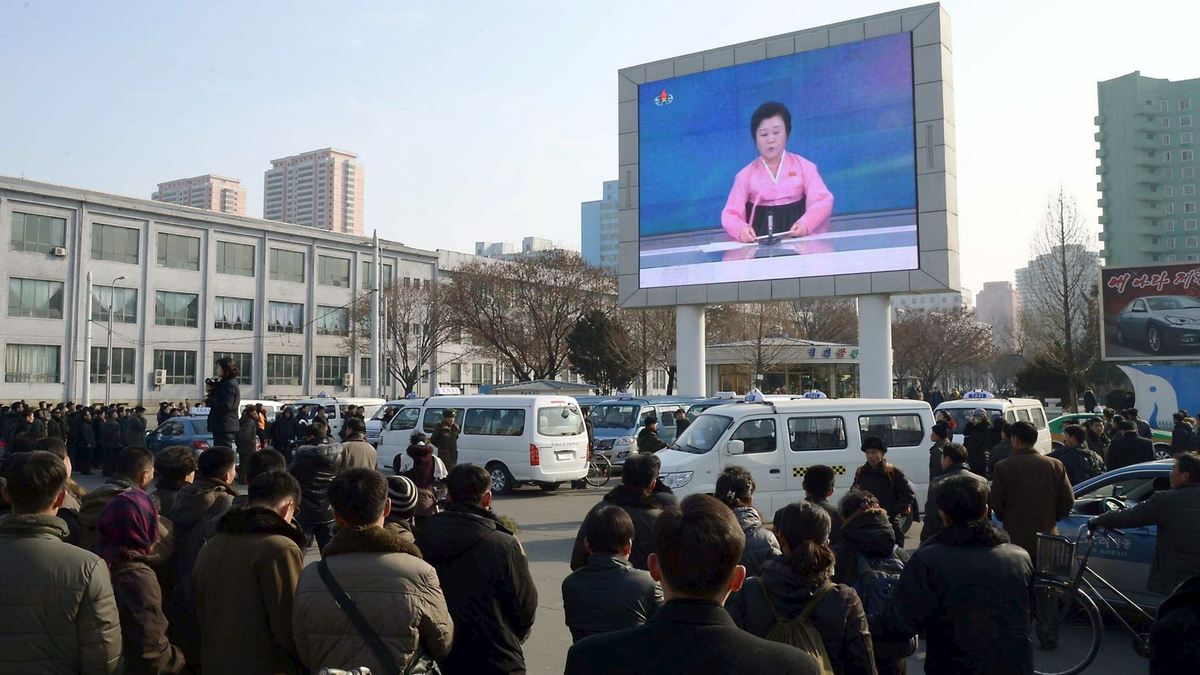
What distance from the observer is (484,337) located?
52.3 m

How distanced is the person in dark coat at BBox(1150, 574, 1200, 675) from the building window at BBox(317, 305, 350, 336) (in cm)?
6274

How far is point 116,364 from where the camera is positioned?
5191cm

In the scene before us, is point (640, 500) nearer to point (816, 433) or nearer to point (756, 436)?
point (756, 436)

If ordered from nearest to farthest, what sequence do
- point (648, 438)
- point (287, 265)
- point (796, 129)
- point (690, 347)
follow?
1. point (648, 438)
2. point (796, 129)
3. point (690, 347)
4. point (287, 265)

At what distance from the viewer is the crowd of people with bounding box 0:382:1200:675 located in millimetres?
2465

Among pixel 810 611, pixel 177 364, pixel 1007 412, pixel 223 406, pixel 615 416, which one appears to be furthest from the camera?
pixel 177 364

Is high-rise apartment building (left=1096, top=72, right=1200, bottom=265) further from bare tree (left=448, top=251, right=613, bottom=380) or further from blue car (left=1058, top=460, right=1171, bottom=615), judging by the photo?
blue car (left=1058, top=460, right=1171, bottom=615)

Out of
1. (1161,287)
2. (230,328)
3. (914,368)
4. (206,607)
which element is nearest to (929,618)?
(206,607)

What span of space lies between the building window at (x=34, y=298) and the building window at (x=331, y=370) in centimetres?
1665

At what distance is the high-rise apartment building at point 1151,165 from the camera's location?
97625mm

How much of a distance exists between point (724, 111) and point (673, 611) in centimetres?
3075

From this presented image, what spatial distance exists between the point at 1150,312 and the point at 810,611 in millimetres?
35472

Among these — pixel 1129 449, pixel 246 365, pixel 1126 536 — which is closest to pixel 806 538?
pixel 1126 536

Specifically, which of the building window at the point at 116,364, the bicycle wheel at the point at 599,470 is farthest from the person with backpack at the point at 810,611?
the building window at the point at 116,364
